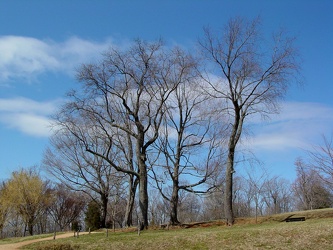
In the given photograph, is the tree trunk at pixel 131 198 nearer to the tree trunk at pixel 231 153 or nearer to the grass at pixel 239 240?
the tree trunk at pixel 231 153

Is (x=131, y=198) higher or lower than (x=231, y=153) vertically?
lower

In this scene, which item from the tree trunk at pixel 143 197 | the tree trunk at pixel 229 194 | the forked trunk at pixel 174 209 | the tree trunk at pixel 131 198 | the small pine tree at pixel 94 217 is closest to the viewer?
the tree trunk at pixel 229 194

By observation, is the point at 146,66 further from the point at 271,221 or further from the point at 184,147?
the point at 271,221

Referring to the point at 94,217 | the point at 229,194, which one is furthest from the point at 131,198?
the point at 229,194

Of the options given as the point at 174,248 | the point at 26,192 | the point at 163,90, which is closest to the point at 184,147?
the point at 163,90

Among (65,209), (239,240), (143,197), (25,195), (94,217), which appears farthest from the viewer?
(65,209)

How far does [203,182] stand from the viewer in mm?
24547

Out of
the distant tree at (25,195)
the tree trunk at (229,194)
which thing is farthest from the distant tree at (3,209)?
the tree trunk at (229,194)

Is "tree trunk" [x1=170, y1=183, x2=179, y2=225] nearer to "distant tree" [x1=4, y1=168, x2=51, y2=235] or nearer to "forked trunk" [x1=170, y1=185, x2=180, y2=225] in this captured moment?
"forked trunk" [x1=170, y1=185, x2=180, y2=225]

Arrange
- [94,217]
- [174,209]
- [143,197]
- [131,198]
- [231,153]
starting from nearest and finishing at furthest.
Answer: [231,153] < [143,197] < [174,209] < [131,198] < [94,217]

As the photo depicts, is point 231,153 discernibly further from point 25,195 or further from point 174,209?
point 25,195

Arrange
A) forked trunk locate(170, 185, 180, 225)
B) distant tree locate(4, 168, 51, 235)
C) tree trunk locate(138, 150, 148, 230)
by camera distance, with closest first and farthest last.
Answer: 1. tree trunk locate(138, 150, 148, 230)
2. forked trunk locate(170, 185, 180, 225)
3. distant tree locate(4, 168, 51, 235)

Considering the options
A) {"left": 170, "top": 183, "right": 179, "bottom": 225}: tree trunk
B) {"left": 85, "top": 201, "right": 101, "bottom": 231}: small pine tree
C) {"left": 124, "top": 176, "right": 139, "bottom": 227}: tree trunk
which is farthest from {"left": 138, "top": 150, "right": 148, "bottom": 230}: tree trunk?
{"left": 85, "top": 201, "right": 101, "bottom": 231}: small pine tree

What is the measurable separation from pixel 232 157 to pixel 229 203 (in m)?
2.51
